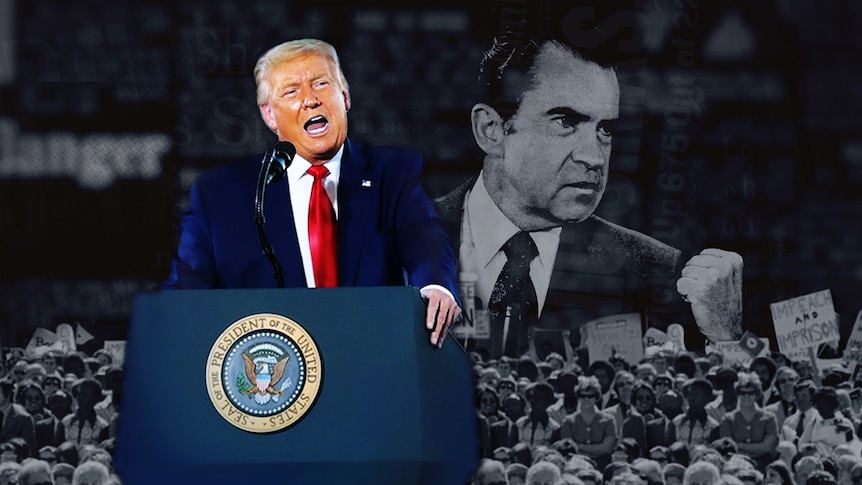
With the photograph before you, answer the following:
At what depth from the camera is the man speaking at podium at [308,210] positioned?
1883mm

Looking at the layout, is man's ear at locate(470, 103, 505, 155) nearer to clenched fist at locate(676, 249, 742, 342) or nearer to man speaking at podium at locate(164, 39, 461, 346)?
clenched fist at locate(676, 249, 742, 342)

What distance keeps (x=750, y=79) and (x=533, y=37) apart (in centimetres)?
102

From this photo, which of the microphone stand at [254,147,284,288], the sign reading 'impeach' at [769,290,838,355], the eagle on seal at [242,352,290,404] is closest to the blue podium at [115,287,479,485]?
the eagle on seal at [242,352,290,404]

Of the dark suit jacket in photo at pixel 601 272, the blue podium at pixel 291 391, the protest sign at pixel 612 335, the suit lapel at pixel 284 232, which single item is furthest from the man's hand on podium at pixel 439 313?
the protest sign at pixel 612 335

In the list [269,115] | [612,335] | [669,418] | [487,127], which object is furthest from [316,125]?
[669,418]

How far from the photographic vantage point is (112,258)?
4.56m

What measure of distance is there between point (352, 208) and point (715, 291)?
3.19 m

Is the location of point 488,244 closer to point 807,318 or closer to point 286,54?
point 807,318

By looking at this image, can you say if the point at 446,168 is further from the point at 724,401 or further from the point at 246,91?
the point at 724,401

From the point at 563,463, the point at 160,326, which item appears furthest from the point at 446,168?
the point at 160,326

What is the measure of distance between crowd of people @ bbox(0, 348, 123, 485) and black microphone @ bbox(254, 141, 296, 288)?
322 centimetres

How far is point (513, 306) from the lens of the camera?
4656 mm

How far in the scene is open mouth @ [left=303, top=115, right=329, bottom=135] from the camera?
1924 millimetres

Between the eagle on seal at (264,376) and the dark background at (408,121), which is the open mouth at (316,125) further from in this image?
the dark background at (408,121)
